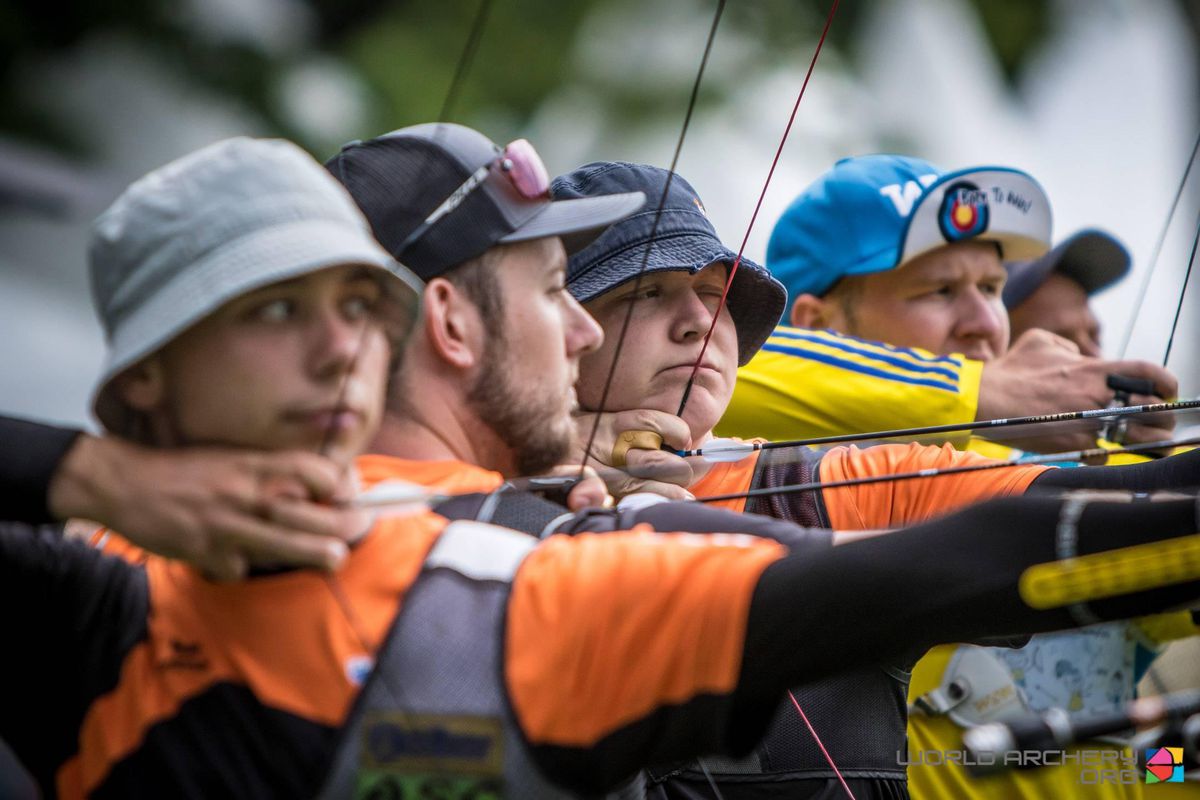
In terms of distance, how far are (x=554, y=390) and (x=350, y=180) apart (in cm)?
29

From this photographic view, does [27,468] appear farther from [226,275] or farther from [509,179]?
[509,179]

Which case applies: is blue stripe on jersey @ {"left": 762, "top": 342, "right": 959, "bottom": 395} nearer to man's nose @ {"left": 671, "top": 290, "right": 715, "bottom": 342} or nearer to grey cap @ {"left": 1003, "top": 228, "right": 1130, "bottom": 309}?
man's nose @ {"left": 671, "top": 290, "right": 715, "bottom": 342}

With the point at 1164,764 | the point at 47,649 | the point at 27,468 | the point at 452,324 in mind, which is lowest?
the point at 1164,764

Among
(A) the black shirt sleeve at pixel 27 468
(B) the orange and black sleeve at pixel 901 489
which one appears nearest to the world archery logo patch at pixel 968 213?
(B) the orange and black sleeve at pixel 901 489

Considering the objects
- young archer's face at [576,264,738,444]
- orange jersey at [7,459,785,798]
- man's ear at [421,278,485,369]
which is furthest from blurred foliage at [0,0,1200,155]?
orange jersey at [7,459,785,798]

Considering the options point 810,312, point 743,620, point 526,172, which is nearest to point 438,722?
point 743,620

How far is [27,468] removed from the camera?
39.3 inches

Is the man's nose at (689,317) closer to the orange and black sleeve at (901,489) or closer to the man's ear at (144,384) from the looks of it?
the orange and black sleeve at (901,489)

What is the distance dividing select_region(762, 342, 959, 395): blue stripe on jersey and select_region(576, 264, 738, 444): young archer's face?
1.24 feet

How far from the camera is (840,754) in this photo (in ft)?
4.87

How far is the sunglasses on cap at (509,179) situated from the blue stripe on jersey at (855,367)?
81 centimetres

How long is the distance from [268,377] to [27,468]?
18cm

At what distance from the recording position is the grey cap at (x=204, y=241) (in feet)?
3.17

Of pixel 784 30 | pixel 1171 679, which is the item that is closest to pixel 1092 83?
pixel 784 30
